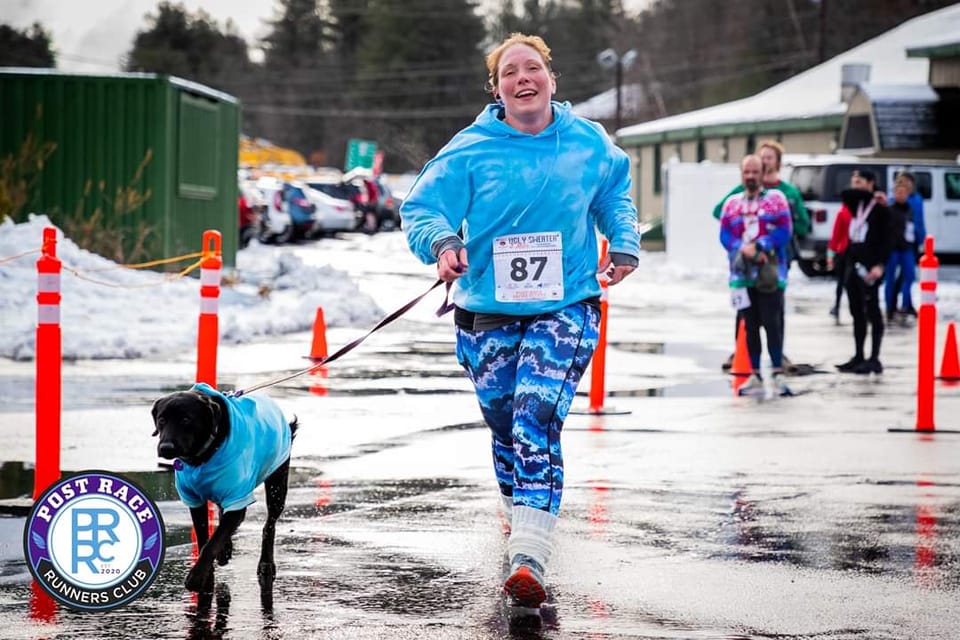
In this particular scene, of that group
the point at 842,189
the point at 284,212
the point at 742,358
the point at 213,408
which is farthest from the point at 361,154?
the point at 213,408

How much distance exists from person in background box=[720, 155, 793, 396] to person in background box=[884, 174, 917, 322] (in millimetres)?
8435

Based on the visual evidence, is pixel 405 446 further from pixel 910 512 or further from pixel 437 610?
pixel 437 610

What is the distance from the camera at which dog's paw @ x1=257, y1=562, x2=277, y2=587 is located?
6344 millimetres

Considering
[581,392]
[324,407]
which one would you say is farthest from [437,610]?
[581,392]

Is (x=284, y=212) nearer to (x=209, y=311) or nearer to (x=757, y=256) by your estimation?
(x=757, y=256)

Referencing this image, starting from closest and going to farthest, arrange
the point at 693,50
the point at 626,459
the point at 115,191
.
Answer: the point at 626,459
the point at 115,191
the point at 693,50

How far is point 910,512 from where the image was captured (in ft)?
27.1

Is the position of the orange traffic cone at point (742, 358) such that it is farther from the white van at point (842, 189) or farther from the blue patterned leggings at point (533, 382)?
the white van at point (842, 189)

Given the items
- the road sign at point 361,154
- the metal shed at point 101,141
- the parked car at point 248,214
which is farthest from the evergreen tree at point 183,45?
the metal shed at point 101,141

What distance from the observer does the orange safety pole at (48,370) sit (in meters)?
7.82

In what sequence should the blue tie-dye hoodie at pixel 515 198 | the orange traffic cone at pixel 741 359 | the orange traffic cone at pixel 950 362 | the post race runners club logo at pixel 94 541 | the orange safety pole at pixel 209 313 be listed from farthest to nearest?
1. the orange traffic cone at pixel 950 362
2. the orange traffic cone at pixel 741 359
3. the orange safety pole at pixel 209 313
4. the blue tie-dye hoodie at pixel 515 198
5. the post race runners club logo at pixel 94 541

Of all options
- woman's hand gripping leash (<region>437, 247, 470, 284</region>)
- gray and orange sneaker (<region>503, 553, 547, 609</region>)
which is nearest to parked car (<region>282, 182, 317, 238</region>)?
woman's hand gripping leash (<region>437, 247, 470, 284</region>)

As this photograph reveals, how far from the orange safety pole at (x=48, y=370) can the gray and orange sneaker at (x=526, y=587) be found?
9.18ft

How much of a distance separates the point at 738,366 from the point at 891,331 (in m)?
6.31
